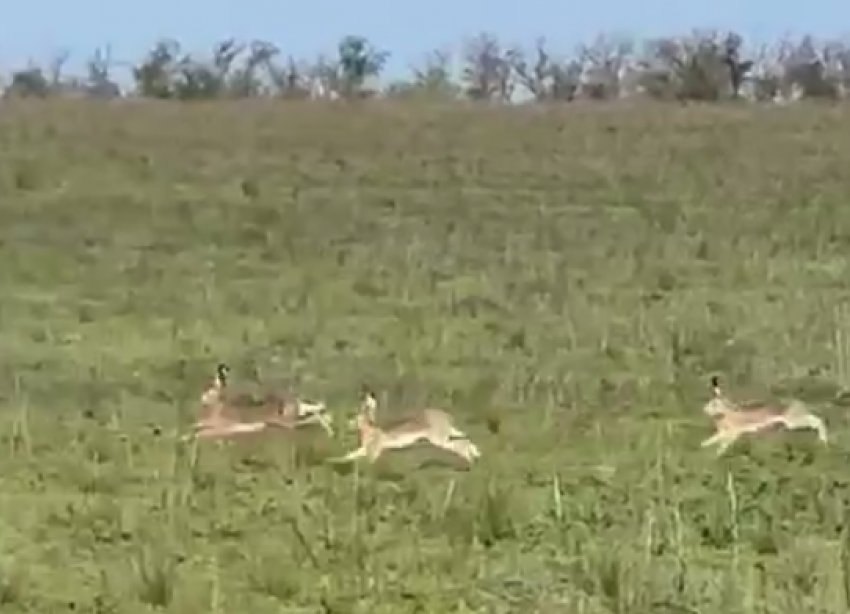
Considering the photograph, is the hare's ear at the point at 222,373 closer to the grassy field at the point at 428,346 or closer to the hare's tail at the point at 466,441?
the grassy field at the point at 428,346

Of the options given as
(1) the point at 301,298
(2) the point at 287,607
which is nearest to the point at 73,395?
(1) the point at 301,298

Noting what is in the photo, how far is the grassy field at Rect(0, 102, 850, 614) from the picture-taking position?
7125 millimetres

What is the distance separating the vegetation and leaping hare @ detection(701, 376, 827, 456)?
10cm

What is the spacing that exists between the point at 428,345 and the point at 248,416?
4009 millimetres

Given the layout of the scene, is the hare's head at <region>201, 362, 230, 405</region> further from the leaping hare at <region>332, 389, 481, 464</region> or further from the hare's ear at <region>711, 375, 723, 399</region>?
the hare's ear at <region>711, 375, 723, 399</region>

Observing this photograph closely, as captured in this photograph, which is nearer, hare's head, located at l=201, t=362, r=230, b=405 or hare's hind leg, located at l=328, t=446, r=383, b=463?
hare's hind leg, located at l=328, t=446, r=383, b=463

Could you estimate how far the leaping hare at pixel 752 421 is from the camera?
9742 mm

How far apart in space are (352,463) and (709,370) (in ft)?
13.6

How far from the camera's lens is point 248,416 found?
9766 millimetres

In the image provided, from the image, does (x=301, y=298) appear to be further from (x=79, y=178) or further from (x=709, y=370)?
(x=79, y=178)

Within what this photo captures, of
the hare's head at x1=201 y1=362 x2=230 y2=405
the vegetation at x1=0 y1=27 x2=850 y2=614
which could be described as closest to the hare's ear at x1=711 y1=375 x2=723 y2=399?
the vegetation at x1=0 y1=27 x2=850 y2=614

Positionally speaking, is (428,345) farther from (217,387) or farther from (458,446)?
(458,446)

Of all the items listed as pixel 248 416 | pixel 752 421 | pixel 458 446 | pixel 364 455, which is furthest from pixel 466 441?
pixel 752 421

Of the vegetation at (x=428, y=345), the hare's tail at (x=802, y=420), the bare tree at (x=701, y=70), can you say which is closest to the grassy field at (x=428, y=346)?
the vegetation at (x=428, y=345)
